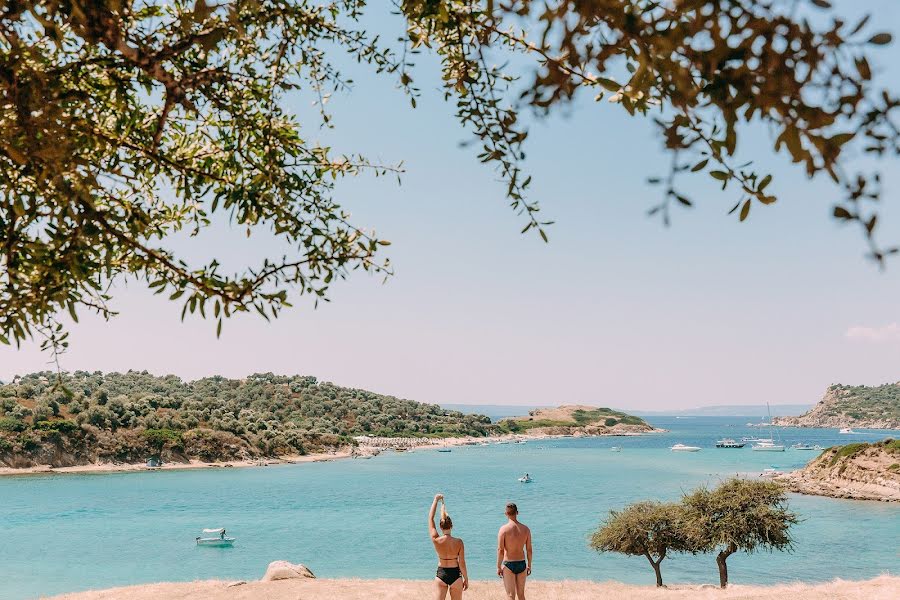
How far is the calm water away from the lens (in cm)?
4712

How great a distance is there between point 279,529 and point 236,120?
221 feet

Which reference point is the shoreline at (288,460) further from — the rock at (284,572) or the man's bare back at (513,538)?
the man's bare back at (513,538)

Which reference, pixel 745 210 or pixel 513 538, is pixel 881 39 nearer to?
pixel 745 210

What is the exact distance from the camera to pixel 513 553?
42.1 feet

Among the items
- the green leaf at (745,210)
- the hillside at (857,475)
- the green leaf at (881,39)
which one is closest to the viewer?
the green leaf at (881,39)

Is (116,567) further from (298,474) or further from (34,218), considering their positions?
(298,474)

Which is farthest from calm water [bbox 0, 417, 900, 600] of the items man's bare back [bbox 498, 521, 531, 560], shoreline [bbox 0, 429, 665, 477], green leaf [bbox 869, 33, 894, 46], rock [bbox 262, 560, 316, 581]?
green leaf [bbox 869, 33, 894, 46]

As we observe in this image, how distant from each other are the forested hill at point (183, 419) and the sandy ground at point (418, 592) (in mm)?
70565

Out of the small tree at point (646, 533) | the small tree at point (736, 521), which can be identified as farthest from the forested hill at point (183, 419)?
the small tree at point (736, 521)

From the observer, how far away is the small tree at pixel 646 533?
3412 centimetres

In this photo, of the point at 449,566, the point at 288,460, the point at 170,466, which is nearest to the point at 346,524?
the point at 170,466

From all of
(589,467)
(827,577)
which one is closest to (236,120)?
(827,577)

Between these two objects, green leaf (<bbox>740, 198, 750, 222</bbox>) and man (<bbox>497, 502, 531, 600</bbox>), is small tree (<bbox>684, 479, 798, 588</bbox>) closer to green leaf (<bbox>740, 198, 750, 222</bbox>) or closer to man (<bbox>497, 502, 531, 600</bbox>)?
man (<bbox>497, 502, 531, 600</bbox>)

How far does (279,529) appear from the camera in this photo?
65.6 metres
